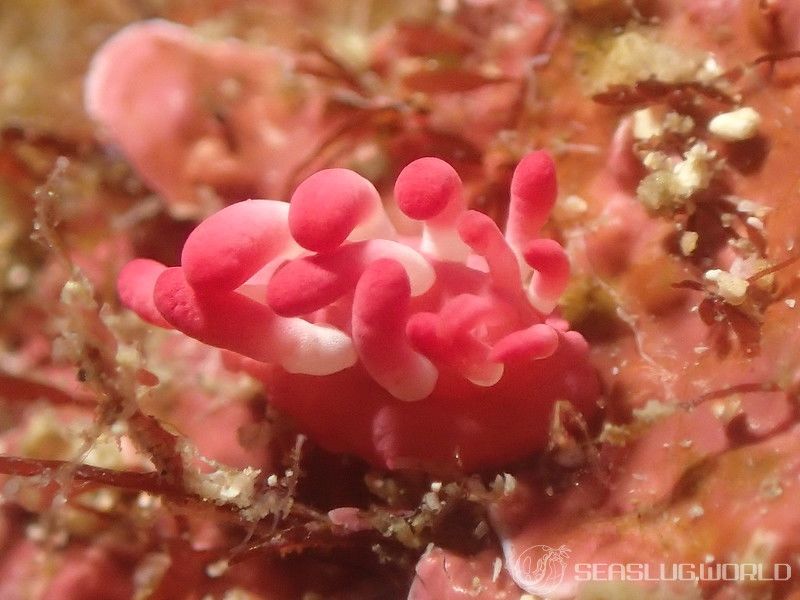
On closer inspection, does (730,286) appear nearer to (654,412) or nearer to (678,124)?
(654,412)

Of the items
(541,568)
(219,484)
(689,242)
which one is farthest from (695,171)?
(219,484)

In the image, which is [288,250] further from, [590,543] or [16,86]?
[16,86]

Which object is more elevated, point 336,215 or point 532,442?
point 336,215

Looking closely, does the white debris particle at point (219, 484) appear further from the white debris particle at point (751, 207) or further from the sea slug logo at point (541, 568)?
the white debris particle at point (751, 207)

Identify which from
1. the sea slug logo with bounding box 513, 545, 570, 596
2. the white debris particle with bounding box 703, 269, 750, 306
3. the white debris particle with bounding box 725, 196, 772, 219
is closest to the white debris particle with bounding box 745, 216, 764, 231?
the white debris particle with bounding box 725, 196, 772, 219

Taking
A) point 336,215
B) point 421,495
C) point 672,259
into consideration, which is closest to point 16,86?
point 336,215

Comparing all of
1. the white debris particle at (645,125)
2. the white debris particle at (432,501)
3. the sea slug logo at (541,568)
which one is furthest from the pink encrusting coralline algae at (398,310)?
the white debris particle at (645,125)
